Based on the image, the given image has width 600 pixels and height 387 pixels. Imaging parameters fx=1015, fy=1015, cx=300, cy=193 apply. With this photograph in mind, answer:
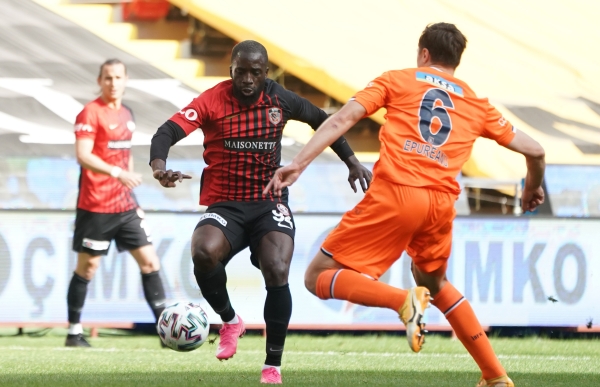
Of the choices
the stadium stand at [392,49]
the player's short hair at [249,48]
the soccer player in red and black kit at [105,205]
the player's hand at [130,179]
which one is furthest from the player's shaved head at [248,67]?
the stadium stand at [392,49]

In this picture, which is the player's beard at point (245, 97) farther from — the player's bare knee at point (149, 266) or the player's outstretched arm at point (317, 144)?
the player's bare knee at point (149, 266)

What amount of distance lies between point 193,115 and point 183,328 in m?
1.24

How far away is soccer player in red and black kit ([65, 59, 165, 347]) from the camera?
8016 millimetres

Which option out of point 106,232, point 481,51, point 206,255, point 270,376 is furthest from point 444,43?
point 481,51

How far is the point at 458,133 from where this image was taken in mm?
4957

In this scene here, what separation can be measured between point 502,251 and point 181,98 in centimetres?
567

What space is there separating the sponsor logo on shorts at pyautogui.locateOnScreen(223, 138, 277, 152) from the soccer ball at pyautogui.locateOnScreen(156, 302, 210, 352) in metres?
1.04

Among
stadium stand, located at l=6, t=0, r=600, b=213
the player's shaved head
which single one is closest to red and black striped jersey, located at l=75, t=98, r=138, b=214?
the player's shaved head

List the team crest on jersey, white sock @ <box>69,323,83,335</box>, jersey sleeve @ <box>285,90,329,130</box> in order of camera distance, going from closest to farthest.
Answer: the team crest on jersey < jersey sleeve @ <box>285,90,329,130</box> < white sock @ <box>69,323,83,335</box>

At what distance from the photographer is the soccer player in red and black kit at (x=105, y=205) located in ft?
26.3

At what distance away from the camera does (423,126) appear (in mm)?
4902

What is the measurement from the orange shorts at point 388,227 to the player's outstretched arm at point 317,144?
1.16 ft

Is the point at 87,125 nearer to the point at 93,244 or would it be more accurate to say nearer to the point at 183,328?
the point at 93,244

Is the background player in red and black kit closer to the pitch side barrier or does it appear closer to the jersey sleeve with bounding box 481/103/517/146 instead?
the jersey sleeve with bounding box 481/103/517/146
